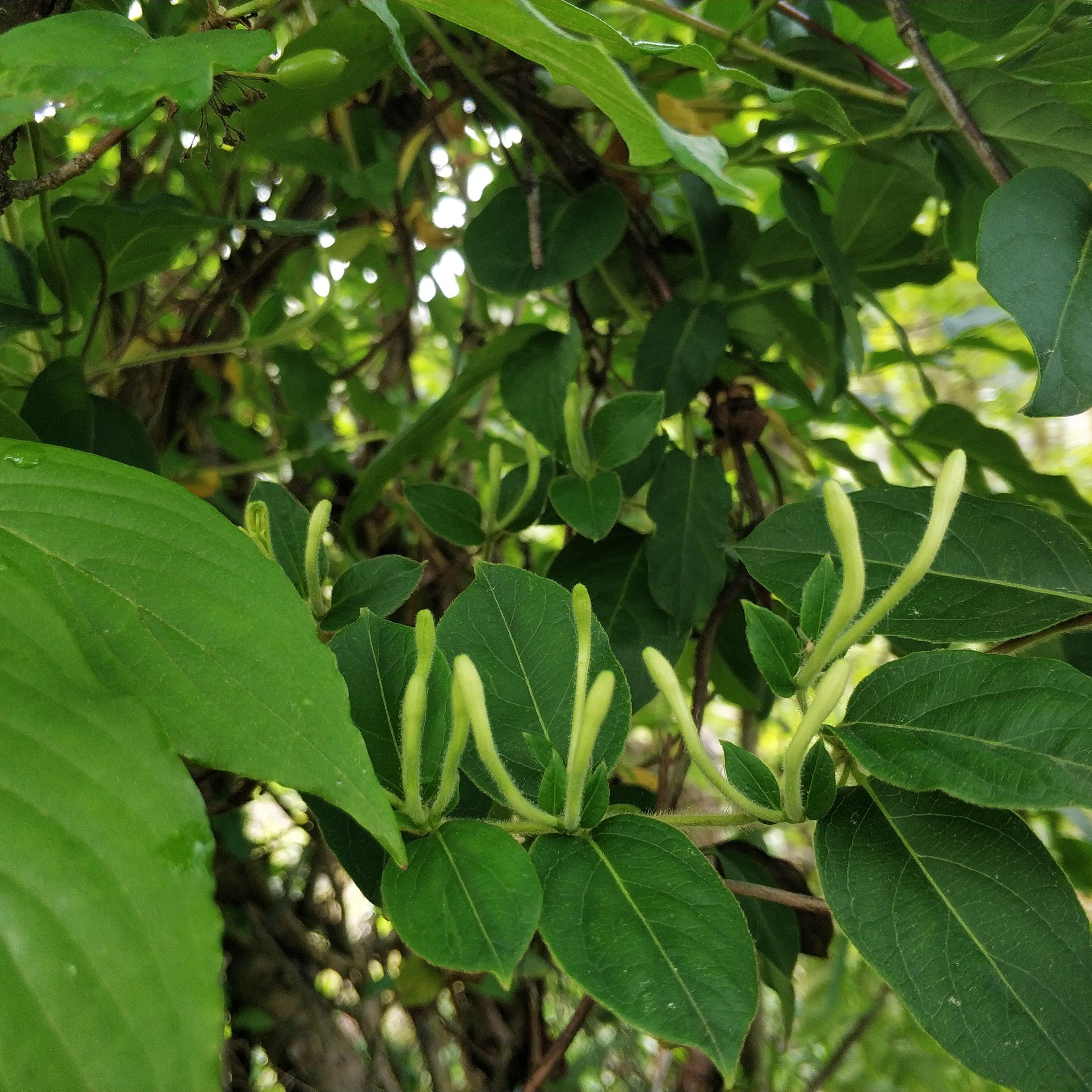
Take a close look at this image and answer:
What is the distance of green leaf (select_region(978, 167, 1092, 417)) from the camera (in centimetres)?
28

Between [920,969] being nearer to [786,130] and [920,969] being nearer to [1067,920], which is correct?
[1067,920]

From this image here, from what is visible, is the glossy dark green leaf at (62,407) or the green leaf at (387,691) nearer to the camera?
the green leaf at (387,691)

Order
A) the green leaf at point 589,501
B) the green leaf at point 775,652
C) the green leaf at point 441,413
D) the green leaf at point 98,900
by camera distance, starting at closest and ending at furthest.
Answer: the green leaf at point 98,900
the green leaf at point 775,652
the green leaf at point 589,501
the green leaf at point 441,413

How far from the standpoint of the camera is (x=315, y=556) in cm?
31

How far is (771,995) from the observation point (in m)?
1.21

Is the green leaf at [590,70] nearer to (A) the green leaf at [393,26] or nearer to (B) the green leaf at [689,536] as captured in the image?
(A) the green leaf at [393,26]

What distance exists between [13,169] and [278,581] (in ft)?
1.18

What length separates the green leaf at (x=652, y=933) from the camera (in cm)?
20

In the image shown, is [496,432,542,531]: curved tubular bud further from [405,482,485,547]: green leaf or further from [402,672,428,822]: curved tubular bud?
[402,672,428,822]: curved tubular bud

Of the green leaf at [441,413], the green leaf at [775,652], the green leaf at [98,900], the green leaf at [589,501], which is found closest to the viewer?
the green leaf at [98,900]

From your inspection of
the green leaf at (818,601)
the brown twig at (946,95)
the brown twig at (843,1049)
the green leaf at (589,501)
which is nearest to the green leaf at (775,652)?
the green leaf at (818,601)

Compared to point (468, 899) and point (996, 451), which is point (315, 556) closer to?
point (468, 899)

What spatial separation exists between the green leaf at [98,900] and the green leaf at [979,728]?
172mm

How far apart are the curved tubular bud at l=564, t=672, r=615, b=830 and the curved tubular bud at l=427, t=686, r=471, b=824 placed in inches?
1.1
